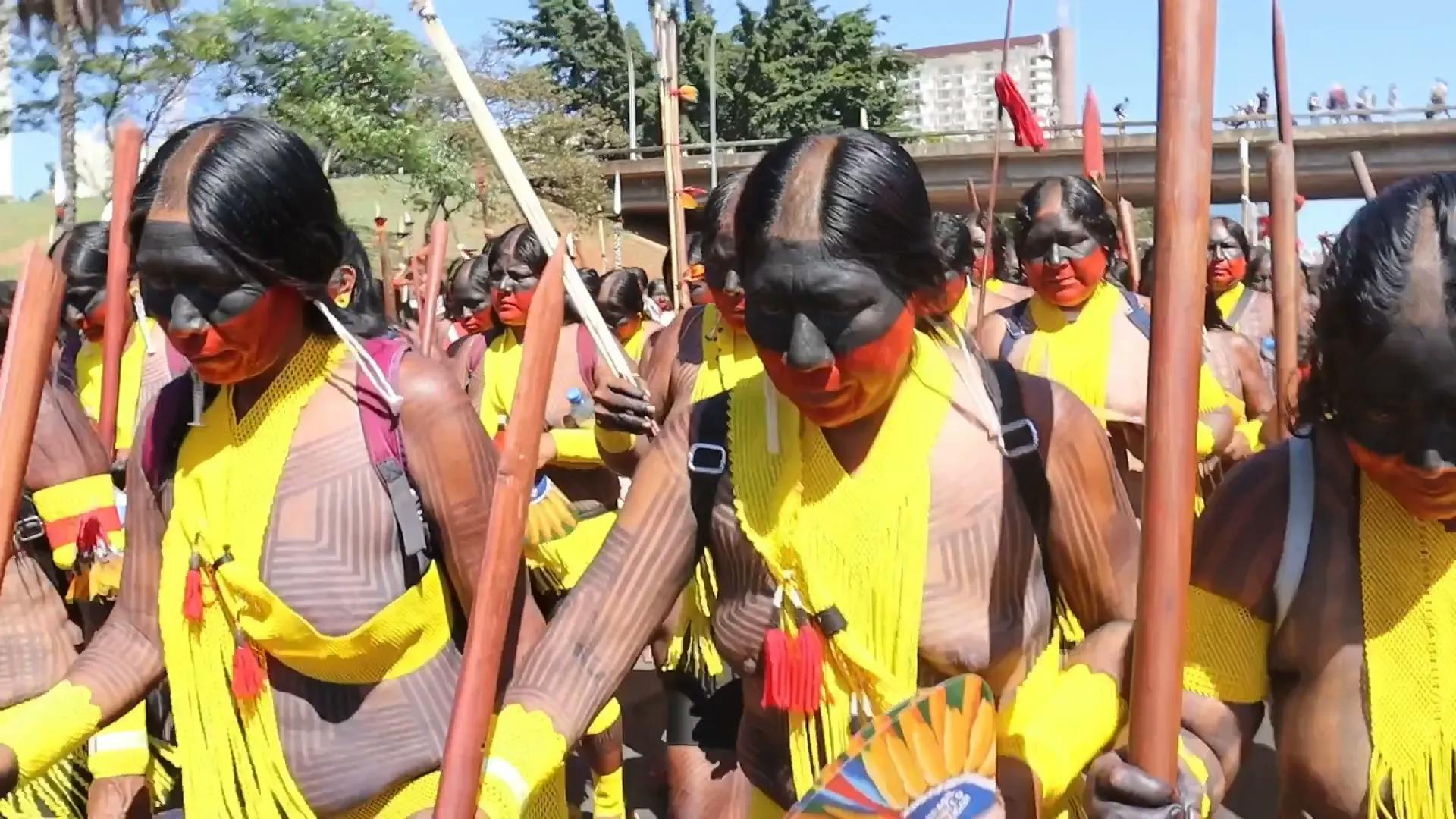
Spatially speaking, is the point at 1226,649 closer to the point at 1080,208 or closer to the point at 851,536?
the point at 851,536

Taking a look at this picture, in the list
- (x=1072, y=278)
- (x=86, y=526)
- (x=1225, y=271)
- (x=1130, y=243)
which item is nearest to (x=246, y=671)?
(x=86, y=526)

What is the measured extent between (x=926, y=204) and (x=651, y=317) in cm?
857

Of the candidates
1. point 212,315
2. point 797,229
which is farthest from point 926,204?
point 212,315

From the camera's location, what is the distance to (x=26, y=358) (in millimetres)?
2037

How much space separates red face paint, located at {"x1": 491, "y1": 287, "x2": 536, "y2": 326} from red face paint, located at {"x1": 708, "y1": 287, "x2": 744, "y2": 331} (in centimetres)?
176

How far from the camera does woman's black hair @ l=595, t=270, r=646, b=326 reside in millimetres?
7508

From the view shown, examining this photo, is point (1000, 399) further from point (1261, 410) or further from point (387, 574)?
point (1261, 410)

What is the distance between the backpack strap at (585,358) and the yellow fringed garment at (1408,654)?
146 inches

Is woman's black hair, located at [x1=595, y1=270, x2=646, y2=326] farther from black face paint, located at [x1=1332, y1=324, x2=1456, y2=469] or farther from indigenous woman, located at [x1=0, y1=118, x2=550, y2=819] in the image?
black face paint, located at [x1=1332, y1=324, x2=1456, y2=469]

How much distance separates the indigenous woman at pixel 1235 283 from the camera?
278 inches

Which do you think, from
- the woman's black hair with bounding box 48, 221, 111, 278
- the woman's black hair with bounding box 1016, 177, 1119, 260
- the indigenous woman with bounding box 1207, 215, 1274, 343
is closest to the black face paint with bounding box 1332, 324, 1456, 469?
the woman's black hair with bounding box 1016, 177, 1119, 260

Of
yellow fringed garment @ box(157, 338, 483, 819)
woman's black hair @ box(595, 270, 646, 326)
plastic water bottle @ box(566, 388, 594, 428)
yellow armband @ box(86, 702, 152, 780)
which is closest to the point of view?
yellow fringed garment @ box(157, 338, 483, 819)

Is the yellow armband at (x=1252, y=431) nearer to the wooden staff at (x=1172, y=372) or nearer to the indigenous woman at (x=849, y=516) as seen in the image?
the indigenous woman at (x=849, y=516)

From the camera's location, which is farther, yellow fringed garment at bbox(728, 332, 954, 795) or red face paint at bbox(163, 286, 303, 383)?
red face paint at bbox(163, 286, 303, 383)
